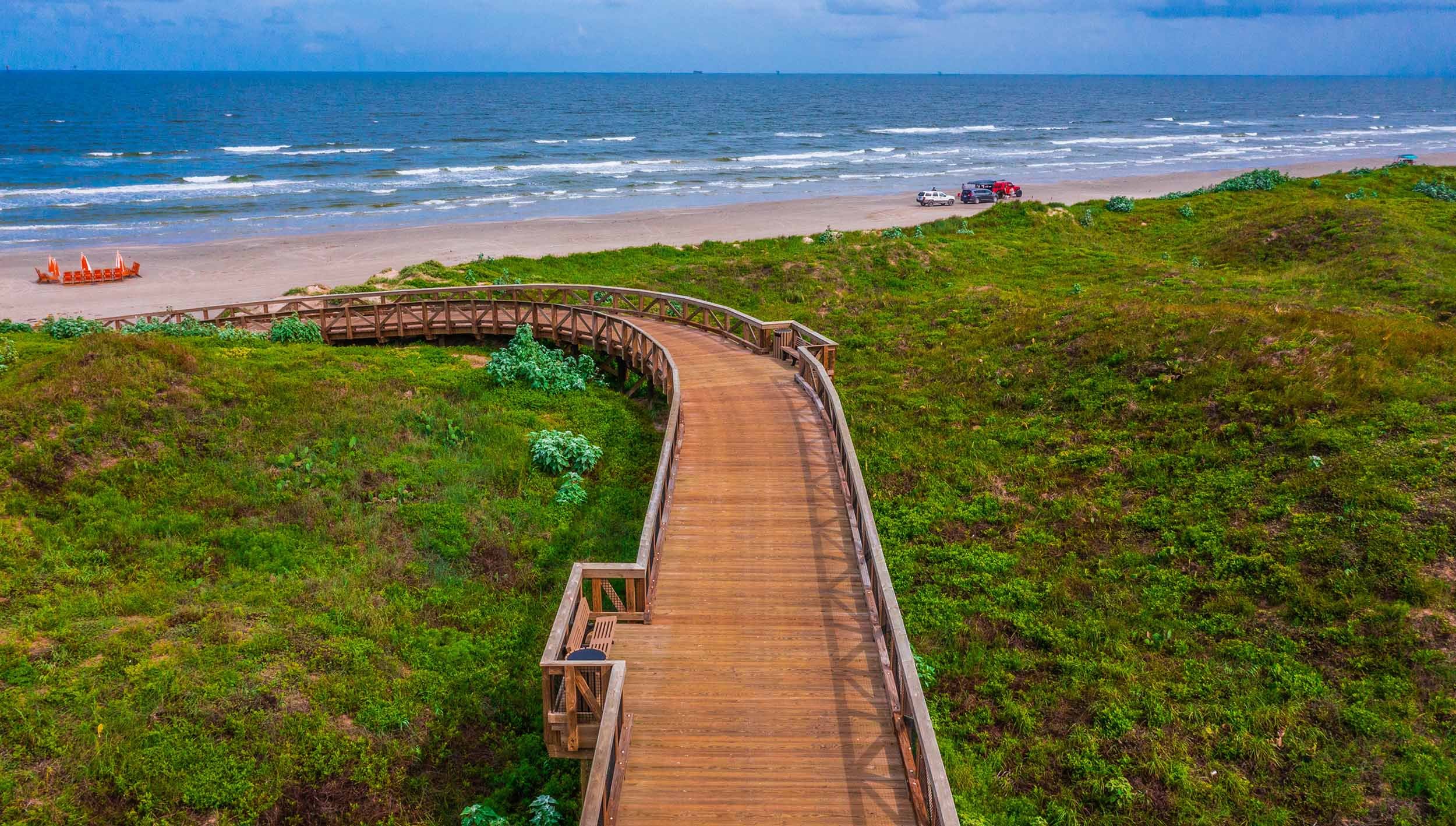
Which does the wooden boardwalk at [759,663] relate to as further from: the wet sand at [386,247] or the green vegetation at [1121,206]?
the green vegetation at [1121,206]

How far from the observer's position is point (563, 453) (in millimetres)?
17656

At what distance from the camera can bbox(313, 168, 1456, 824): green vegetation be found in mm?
10070

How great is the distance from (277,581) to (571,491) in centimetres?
536

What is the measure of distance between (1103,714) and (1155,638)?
1867 mm

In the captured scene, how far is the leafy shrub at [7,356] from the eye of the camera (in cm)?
2008

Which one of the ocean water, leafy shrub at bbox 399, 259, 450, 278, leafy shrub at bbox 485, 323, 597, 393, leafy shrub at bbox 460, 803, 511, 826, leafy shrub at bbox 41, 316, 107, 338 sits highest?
the ocean water

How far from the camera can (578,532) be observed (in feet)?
50.2

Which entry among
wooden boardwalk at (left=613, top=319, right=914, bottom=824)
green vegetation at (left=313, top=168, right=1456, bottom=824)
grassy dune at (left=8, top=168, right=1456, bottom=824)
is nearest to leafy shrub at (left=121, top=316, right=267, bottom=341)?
grassy dune at (left=8, top=168, right=1456, bottom=824)

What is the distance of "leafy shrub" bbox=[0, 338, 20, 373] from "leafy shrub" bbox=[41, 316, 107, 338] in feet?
8.72

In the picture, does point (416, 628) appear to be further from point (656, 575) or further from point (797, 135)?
point (797, 135)

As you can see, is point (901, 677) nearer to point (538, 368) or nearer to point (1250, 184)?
point (538, 368)

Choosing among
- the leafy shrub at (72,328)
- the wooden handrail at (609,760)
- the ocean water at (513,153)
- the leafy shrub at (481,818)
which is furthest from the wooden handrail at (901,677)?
the ocean water at (513,153)

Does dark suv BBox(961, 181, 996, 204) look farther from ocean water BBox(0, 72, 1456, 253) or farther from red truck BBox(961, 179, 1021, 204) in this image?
ocean water BBox(0, 72, 1456, 253)

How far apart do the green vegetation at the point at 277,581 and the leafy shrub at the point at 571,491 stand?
10.8 inches
